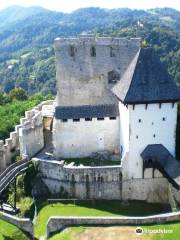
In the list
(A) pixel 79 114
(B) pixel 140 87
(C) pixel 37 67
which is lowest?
(C) pixel 37 67

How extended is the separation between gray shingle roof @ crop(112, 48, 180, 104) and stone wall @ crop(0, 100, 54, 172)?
9.67m

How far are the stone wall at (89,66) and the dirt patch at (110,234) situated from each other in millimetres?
A: 17814

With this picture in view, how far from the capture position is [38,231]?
115 ft

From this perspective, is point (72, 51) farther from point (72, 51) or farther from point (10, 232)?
point (10, 232)

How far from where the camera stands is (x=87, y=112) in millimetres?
42594

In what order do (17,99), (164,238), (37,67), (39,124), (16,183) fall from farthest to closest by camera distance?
(37,67)
(17,99)
(39,124)
(16,183)
(164,238)

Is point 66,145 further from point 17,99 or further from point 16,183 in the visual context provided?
point 17,99

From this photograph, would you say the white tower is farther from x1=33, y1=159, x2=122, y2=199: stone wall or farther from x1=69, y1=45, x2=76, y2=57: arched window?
x1=69, y1=45, x2=76, y2=57: arched window

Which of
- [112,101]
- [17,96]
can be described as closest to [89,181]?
[112,101]

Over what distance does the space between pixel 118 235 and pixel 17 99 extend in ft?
187

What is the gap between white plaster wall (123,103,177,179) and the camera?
3841 centimetres

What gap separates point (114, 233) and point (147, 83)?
526 inches

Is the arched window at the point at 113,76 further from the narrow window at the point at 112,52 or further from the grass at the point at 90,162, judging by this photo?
the grass at the point at 90,162

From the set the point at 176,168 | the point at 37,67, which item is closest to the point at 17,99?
the point at 176,168
